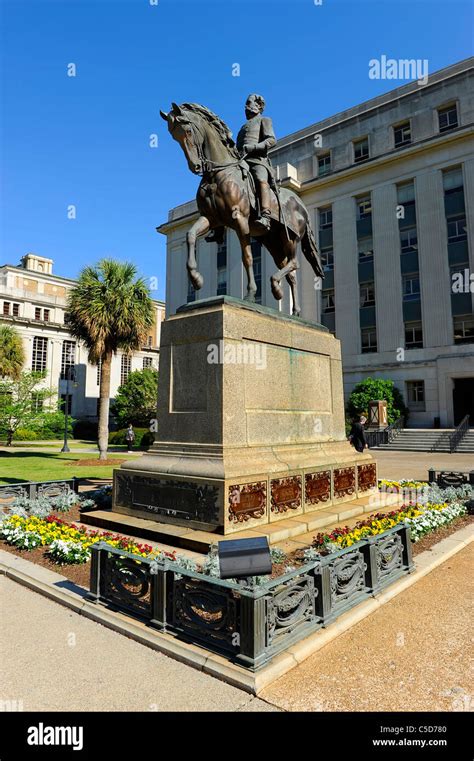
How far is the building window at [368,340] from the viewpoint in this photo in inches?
1609

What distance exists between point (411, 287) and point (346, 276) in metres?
6.02

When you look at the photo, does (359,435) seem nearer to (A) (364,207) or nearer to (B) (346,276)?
(B) (346,276)

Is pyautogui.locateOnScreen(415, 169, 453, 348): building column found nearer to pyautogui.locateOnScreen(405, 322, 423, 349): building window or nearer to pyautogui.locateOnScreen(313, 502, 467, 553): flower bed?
pyautogui.locateOnScreen(405, 322, 423, 349): building window

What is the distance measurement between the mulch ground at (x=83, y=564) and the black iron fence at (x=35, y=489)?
1.73 meters

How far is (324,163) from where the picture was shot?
46.8 m

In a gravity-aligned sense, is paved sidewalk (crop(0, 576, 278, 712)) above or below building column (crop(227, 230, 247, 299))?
below

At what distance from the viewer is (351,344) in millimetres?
41625

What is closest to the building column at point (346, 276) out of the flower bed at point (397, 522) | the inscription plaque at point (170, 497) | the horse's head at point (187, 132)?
the flower bed at point (397, 522)

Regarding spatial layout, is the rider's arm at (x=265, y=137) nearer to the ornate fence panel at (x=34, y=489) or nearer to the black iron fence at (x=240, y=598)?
the black iron fence at (x=240, y=598)

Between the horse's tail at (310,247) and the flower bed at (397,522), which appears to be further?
the horse's tail at (310,247)

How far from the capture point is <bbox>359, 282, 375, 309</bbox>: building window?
41.2 m

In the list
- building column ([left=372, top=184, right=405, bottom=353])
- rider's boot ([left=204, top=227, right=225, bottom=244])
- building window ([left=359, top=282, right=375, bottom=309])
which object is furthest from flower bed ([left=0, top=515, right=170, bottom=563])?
building window ([left=359, top=282, right=375, bottom=309])
